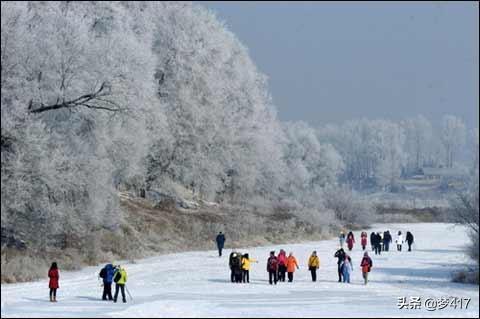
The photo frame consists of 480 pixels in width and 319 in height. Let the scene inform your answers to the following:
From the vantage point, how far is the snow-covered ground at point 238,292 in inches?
780

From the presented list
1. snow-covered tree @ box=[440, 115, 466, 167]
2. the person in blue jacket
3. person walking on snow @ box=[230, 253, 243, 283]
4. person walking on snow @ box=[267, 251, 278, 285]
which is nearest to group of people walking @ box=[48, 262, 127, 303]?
the person in blue jacket

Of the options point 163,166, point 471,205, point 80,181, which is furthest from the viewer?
Answer: point 163,166

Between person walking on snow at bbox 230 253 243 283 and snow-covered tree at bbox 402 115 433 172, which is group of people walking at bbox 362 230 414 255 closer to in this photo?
person walking on snow at bbox 230 253 243 283

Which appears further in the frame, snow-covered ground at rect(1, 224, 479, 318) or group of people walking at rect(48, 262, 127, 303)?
group of people walking at rect(48, 262, 127, 303)

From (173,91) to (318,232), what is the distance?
1572 cm

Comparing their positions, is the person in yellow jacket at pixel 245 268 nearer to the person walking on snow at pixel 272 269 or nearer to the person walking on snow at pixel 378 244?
the person walking on snow at pixel 272 269

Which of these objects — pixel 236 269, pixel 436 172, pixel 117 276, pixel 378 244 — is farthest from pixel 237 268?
pixel 436 172

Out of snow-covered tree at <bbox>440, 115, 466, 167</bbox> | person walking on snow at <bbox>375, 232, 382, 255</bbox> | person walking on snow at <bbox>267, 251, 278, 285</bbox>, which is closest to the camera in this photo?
person walking on snow at <bbox>267, 251, 278, 285</bbox>

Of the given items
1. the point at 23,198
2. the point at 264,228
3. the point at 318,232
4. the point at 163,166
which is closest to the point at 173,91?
the point at 163,166

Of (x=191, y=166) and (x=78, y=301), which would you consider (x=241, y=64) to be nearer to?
(x=191, y=166)

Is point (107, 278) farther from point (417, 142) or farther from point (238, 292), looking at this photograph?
point (417, 142)

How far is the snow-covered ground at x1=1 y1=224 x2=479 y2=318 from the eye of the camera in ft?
65.0

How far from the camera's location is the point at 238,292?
25.5 m

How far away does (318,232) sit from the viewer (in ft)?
197
